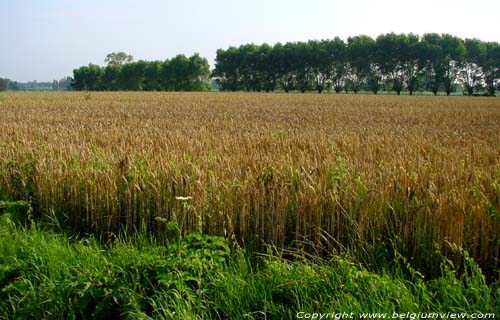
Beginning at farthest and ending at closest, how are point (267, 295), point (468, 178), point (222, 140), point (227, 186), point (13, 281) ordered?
1. point (222, 140)
2. point (468, 178)
3. point (227, 186)
4. point (13, 281)
5. point (267, 295)

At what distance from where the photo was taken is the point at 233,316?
3.01 meters

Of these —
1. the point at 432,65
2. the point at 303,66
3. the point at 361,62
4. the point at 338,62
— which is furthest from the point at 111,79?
the point at 432,65

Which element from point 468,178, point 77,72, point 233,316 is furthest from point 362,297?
point 77,72

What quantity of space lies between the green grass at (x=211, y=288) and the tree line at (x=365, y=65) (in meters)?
91.9

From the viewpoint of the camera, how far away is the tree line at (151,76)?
101375 mm

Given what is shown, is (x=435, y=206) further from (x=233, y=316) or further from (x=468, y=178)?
(x=233, y=316)

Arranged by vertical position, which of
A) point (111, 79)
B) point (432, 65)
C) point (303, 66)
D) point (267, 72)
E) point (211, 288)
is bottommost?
point (211, 288)

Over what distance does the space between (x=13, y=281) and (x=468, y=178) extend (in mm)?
4638

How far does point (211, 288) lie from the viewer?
3.26 m

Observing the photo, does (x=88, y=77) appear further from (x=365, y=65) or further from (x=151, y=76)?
(x=365, y=65)

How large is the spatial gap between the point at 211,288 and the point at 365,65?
102469 mm

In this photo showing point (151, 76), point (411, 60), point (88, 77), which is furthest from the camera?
point (88, 77)

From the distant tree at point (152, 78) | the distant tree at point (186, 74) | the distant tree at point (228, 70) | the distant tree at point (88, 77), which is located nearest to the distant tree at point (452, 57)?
the distant tree at point (228, 70)

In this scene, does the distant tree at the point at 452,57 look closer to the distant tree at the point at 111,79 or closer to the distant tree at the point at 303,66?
the distant tree at the point at 303,66
